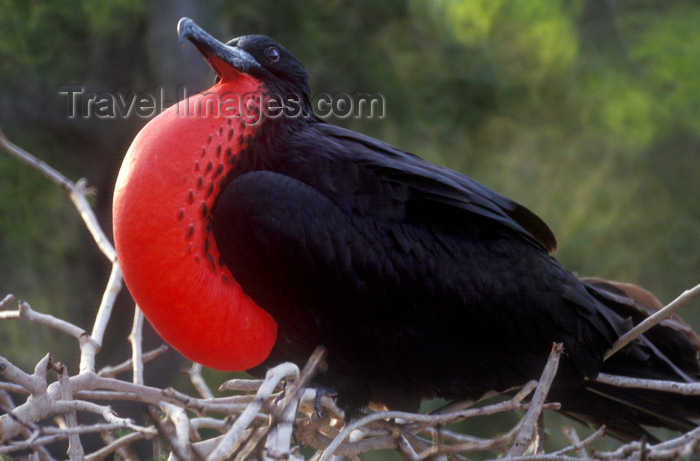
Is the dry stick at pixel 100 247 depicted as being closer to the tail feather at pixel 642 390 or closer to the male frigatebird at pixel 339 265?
the male frigatebird at pixel 339 265

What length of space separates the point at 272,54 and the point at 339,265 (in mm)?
495

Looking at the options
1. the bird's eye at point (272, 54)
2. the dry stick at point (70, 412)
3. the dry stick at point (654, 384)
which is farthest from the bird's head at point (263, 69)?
the dry stick at point (654, 384)

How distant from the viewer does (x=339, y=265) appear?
1662 mm

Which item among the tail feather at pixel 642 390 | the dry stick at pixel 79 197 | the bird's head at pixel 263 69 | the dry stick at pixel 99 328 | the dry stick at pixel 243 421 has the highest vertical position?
the bird's head at pixel 263 69

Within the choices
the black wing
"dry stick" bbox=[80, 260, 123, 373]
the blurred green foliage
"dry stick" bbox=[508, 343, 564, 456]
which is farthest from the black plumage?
the blurred green foliage

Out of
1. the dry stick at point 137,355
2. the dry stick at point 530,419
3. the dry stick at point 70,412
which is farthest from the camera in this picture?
the dry stick at point 137,355

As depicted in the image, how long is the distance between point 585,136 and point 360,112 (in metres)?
1.35

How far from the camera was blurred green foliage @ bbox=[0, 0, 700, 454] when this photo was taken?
403 cm

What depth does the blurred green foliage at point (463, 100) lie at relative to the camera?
4027mm

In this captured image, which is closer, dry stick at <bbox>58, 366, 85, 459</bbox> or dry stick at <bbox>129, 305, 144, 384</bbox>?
dry stick at <bbox>58, 366, 85, 459</bbox>

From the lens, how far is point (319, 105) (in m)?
3.74

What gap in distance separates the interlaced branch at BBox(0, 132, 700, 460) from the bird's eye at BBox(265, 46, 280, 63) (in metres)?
0.47

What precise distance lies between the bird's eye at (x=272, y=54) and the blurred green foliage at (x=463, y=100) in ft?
6.47

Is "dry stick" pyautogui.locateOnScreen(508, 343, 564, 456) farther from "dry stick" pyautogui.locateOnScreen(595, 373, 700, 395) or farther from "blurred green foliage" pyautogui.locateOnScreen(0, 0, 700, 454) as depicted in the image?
"blurred green foliage" pyautogui.locateOnScreen(0, 0, 700, 454)
